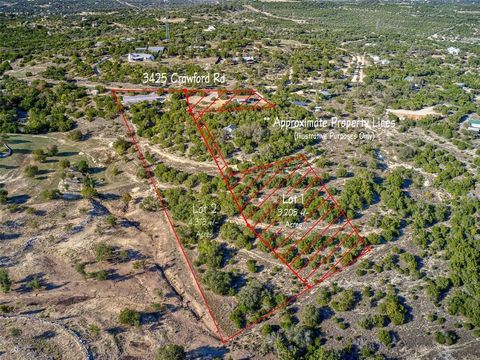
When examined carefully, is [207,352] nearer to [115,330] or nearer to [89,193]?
[115,330]

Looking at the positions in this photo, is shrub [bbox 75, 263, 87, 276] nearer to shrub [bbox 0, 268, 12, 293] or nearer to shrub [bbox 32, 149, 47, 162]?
shrub [bbox 0, 268, 12, 293]

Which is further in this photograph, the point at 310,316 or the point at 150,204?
the point at 150,204

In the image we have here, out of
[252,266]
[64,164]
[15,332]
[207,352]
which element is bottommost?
[207,352]

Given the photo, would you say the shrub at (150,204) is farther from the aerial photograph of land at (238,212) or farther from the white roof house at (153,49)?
the white roof house at (153,49)

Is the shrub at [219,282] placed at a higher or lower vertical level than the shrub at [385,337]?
higher

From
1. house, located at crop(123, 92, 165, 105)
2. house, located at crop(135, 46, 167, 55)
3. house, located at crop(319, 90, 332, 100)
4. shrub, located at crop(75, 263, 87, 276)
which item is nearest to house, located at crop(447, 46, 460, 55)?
house, located at crop(319, 90, 332, 100)

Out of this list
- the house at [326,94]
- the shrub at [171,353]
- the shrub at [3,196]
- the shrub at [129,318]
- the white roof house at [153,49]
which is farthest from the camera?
the white roof house at [153,49]

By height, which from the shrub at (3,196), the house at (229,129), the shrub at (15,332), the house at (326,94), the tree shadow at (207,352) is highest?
the house at (326,94)

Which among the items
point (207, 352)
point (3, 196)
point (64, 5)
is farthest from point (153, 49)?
point (64, 5)

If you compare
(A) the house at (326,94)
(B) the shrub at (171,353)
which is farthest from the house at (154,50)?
(B) the shrub at (171,353)

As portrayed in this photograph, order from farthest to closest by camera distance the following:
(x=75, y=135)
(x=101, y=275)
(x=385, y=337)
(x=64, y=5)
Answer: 1. (x=64, y=5)
2. (x=75, y=135)
3. (x=101, y=275)
4. (x=385, y=337)
